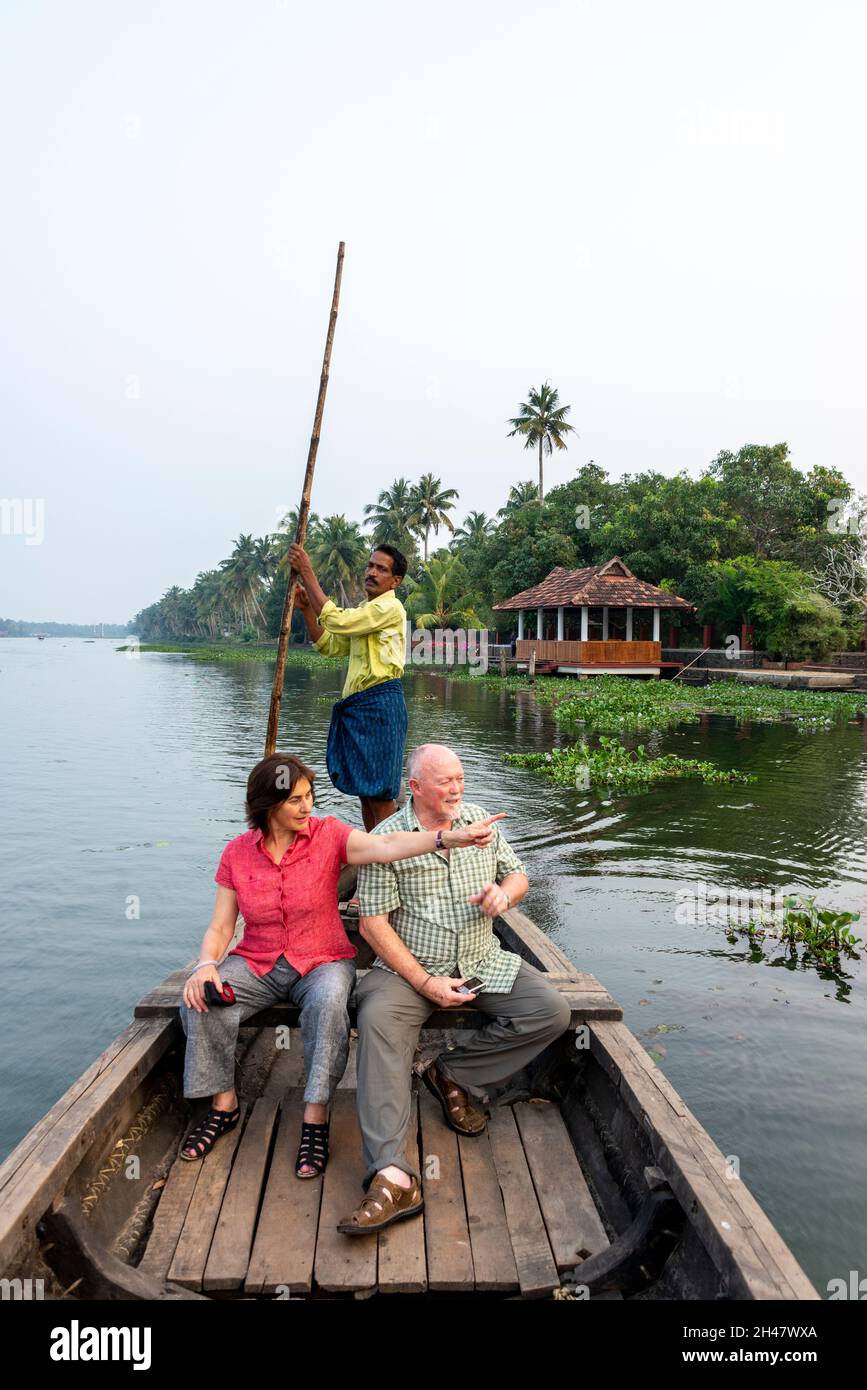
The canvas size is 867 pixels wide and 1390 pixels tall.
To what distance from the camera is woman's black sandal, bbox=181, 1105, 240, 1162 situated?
338cm

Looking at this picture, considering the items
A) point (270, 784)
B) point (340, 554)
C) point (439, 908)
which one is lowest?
point (439, 908)

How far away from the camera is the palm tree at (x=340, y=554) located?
64375 mm

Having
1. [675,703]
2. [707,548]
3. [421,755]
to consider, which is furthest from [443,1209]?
[707,548]

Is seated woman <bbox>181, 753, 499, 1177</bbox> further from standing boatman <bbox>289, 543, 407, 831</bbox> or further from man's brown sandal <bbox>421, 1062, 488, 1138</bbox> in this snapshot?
standing boatman <bbox>289, 543, 407, 831</bbox>

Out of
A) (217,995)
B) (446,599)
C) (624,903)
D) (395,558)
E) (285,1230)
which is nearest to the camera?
(285,1230)

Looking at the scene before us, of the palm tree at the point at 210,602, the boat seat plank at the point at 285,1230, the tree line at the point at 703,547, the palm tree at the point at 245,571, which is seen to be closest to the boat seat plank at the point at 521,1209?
the boat seat plank at the point at 285,1230

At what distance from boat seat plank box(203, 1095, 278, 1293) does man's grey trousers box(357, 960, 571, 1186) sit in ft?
1.30

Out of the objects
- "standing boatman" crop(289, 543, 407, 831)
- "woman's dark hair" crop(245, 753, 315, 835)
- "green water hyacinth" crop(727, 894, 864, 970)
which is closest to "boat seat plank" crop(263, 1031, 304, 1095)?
"woman's dark hair" crop(245, 753, 315, 835)

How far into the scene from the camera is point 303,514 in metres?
5.15

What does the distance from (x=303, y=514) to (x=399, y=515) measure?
57.1 m

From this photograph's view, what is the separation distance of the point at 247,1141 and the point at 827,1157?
9.52ft

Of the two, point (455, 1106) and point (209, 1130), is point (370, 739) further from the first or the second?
point (209, 1130)

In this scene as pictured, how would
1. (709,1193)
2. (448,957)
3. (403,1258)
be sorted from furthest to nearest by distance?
(448,957) < (403,1258) < (709,1193)

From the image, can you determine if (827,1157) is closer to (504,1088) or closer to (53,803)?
(504,1088)
